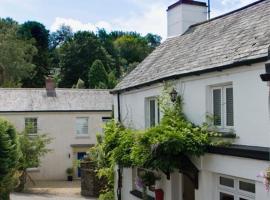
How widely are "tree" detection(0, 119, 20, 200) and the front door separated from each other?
10008mm

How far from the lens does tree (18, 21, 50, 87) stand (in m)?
69.6

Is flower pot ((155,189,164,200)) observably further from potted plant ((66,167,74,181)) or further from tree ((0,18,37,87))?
tree ((0,18,37,87))

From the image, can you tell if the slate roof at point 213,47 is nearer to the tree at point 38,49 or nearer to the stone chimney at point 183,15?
the stone chimney at point 183,15

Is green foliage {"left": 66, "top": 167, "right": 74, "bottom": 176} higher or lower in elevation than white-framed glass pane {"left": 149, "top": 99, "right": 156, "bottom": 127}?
lower

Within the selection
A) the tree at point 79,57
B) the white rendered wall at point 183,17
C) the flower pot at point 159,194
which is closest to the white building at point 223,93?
the flower pot at point 159,194

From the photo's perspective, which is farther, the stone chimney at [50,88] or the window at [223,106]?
the stone chimney at [50,88]

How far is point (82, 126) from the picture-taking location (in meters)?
36.7

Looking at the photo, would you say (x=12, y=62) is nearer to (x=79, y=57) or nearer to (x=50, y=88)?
(x=79, y=57)

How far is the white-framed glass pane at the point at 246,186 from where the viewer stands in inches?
398

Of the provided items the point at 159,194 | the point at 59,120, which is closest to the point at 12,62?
the point at 59,120

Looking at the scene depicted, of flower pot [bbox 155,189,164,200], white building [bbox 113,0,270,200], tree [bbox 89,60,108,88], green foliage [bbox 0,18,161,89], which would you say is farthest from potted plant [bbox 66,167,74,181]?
tree [bbox 89,60,108,88]

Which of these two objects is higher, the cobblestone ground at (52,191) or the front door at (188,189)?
the front door at (188,189)

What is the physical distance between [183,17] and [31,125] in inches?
796

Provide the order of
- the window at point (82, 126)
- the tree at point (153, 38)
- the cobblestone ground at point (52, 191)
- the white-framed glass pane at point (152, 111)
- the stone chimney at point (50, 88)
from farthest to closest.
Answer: the tree at point (153, 38)
the stone chimney at point (50, 88)
the window at point (82, 126)
the cobblestone ground at point (52, 191)
the white-framed glass pane at point (152, 111)
